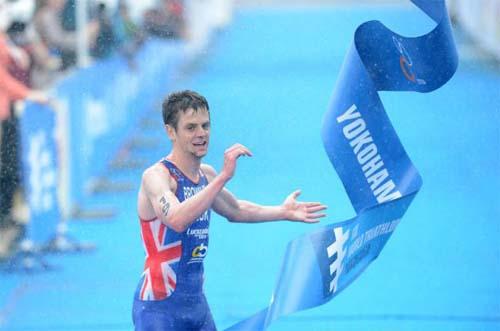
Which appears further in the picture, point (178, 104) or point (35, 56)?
point (35, 56)

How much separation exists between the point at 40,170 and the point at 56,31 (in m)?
1.57

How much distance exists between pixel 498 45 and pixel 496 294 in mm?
11273

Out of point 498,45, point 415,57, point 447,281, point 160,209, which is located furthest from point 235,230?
point 498,45

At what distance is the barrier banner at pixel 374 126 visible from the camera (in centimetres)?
562

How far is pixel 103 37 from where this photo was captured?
35.4 ft

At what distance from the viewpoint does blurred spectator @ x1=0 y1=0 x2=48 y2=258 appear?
9133mm

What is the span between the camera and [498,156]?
12289 millimetres

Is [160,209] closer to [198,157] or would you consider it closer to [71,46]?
[198,157]

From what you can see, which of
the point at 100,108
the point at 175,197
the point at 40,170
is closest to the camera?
the point at 175,197

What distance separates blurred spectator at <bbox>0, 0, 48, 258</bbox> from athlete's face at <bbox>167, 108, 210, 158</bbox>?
13.2ft

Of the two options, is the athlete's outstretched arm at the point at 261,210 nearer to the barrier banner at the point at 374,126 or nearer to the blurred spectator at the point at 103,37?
the barrier banner at the point at 374,126

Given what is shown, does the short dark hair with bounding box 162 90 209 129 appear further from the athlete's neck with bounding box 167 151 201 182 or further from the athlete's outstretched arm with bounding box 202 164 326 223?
the athlete's outstretched arm with bounding box 202 164 326 223

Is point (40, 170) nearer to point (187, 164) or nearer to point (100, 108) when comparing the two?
point (100, 108)

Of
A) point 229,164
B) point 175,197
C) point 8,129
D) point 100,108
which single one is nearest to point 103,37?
point 100,108
